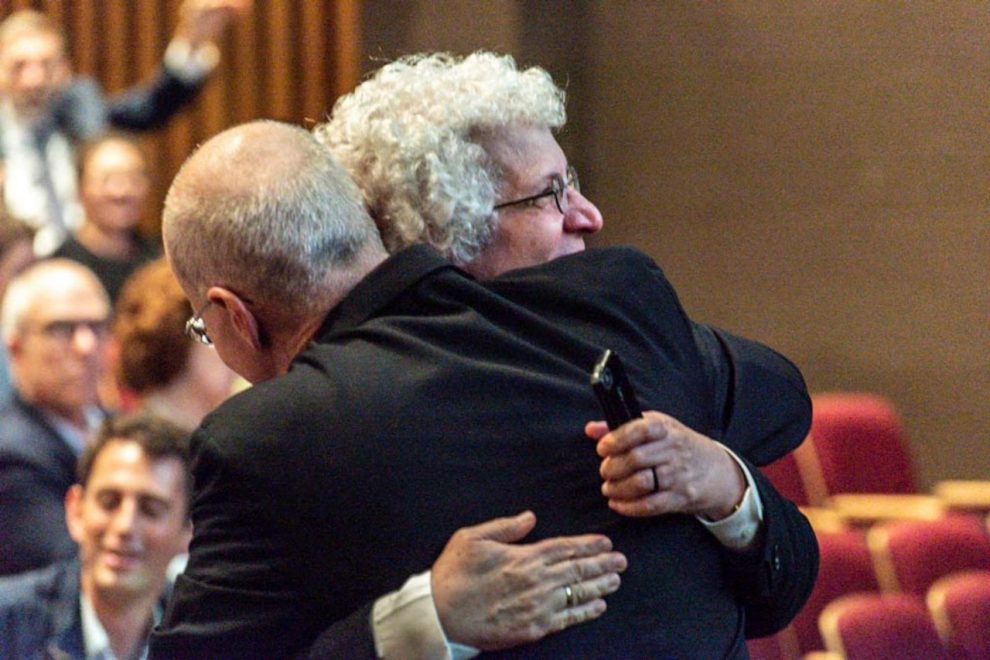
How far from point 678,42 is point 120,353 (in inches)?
126

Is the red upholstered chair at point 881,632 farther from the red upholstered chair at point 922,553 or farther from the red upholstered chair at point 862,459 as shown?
the red upholstered chair at point 862,459

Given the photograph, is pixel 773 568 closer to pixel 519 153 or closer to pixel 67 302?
pixel 519 153

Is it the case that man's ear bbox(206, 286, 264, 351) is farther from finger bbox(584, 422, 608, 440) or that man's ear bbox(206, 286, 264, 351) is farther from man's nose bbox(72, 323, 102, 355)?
man's nose bbox(72, 323, 102, 355)

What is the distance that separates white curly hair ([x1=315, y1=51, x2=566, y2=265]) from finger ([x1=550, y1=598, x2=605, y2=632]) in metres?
0.38

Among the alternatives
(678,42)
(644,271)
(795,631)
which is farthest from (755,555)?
(678,42)

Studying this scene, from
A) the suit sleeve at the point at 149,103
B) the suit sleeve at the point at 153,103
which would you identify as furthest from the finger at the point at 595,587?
the suit sleeve at the point at 153,103

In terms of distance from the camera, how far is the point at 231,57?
6371mm

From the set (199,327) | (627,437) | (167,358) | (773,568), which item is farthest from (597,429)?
(167,358)

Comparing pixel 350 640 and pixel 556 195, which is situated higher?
pixel 556 195

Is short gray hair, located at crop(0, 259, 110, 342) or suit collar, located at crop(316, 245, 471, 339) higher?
suit collar, located at crop(316, 245, 471, 339)

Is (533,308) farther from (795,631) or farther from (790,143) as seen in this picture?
(790,143)

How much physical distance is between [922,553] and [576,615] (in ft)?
9.90

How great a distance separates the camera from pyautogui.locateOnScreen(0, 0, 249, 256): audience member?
15.8 feet

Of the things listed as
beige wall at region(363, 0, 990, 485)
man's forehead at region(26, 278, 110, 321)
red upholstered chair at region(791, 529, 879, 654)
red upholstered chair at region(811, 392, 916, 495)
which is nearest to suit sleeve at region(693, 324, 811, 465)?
man's forehead at region(26, 278, 110, 321)
